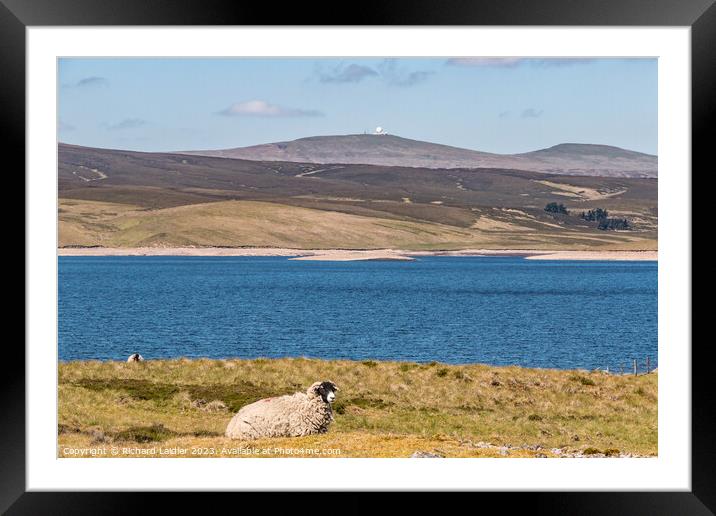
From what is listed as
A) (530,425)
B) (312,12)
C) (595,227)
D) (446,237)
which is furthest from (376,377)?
(595,227)

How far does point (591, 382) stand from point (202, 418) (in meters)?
7.16

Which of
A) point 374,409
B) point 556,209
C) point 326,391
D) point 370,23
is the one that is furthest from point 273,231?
point 370,23

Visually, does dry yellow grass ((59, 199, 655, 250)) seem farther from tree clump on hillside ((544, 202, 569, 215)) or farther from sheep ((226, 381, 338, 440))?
sheep ((226, 381, 338, 440))

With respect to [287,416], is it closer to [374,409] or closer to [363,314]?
[374,409]

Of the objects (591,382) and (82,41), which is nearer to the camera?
(82,41)

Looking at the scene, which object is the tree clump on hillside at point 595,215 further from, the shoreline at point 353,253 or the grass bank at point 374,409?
the grass bank at point 374,409

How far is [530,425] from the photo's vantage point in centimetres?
1367

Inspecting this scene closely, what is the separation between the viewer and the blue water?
49375 mm

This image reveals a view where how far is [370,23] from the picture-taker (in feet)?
22.7

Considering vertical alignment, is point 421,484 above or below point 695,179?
below

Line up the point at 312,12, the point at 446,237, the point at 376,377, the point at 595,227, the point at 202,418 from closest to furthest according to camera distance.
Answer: the point at 312,12, the point at 202,418, the point at 376,377, the point at 446,237, the point at 595,227

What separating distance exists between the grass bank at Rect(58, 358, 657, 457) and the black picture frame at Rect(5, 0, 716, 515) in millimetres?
2976

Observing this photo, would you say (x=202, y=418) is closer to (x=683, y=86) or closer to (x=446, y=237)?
(x=683, y=86)

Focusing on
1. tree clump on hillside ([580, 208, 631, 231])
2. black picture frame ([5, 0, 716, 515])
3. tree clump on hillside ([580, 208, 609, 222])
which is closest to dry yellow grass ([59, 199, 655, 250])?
tree clump on hillside ([580, 208, 631, 231])
